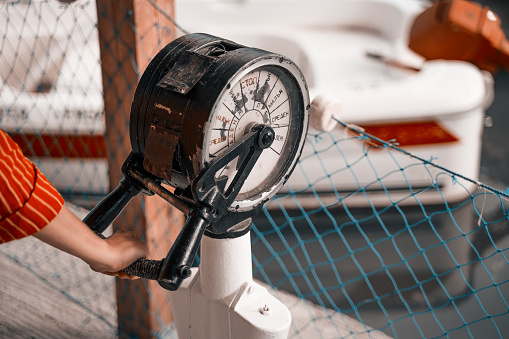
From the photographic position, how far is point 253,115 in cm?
96

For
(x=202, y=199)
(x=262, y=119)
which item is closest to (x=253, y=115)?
(x=262, y=119)

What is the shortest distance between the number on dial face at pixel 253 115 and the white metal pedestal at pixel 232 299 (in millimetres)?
167

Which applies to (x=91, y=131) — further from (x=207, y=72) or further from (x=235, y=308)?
(x=207, y=72)

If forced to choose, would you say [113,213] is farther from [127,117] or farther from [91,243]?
[127,117]

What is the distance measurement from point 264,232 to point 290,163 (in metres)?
1.55

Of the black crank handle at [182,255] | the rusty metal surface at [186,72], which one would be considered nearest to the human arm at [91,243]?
the black crank handle at [182,255]

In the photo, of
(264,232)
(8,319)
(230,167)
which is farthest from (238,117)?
(264,232)

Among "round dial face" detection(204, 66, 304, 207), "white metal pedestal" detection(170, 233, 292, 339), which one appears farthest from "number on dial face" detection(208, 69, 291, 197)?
"white metal pedestal" detection(170, 233, 292, 339)

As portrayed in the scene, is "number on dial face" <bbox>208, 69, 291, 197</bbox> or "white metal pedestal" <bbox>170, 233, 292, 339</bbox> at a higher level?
"number on dial face" <bbox>208, 69, 291, 197</bbox>

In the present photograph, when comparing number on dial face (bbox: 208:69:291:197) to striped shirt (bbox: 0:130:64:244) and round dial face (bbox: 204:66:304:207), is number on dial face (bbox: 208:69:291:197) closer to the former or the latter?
round dial face (bbox: 204:66:304:207)

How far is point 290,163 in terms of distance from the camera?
3.49ft

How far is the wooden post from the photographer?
1425 millimetres

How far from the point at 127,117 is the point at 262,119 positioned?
0.65 m

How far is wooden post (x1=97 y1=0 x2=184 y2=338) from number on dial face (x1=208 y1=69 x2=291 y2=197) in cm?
54
